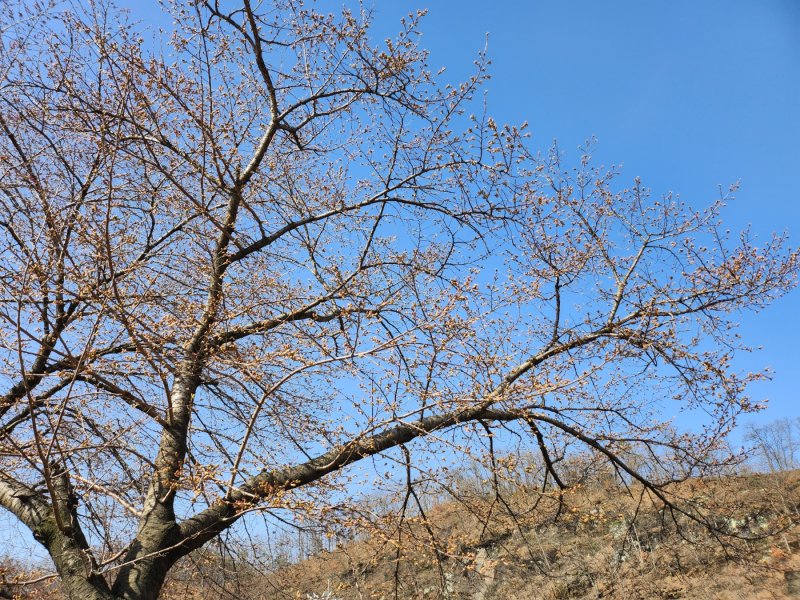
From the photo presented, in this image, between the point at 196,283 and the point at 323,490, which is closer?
the point at 323,490

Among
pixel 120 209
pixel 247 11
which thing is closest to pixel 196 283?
pixel 120 209

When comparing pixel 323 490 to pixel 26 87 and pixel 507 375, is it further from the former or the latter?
pixel 26 87

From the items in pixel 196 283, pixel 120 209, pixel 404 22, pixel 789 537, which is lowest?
pixel 789 537

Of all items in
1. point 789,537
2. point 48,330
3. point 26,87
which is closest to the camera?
point 48,330

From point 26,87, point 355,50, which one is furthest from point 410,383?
point 26,87

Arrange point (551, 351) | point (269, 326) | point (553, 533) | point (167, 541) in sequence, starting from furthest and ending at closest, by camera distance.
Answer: point (553, 533), point (551, 351), point (269, 326), point (167, 541)

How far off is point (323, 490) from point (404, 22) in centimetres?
397

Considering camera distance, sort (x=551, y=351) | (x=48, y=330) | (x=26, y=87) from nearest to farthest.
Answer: (x=48, y=330)
(x=26, y=87)
(x=551, y=351)

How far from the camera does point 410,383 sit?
3.97 metres

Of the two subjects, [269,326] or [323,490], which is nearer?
[323,490]

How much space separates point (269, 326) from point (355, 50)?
105 inches

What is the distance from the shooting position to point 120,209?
5.17 metres

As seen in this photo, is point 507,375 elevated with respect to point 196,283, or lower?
lower

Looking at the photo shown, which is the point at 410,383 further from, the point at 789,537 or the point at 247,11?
the point at 789,537
